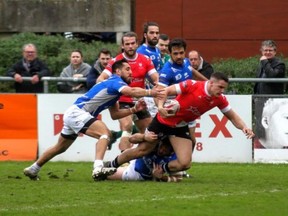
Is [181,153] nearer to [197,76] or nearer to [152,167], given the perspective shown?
[152,167]

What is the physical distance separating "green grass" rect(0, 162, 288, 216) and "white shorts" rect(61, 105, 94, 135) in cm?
72

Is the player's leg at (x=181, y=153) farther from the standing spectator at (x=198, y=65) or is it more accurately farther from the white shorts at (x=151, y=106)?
the standing spectator at (x=198, y=65)

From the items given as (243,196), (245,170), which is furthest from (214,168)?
(243,196)

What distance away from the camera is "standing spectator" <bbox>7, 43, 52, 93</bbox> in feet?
66.2

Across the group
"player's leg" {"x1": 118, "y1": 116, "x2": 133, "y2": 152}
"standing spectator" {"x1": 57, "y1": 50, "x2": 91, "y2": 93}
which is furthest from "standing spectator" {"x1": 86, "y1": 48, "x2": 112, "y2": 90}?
"player's leg" {"x1": 118, "y1": 116, "x2": 133, "y2": 152}

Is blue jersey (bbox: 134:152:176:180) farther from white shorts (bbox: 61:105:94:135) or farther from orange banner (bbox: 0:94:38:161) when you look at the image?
orange banner (bbox: 0:94:38:161)

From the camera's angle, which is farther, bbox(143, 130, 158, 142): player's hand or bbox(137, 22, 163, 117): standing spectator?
bbox(137, 22, 163, 117): standing spectator

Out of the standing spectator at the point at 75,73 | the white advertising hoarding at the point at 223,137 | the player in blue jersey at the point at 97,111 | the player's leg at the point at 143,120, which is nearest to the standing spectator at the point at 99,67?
the standing spectator at the point at 75,73

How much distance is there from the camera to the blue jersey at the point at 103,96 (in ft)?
51.1

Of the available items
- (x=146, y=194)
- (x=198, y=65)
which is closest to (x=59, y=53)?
(x=198, y=65)

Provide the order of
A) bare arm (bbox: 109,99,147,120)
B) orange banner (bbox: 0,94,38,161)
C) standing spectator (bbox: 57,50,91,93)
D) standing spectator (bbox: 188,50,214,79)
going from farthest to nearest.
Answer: standing spectator (bbox: 57,50,91,93)
orange banner (bbox: 0,94,38,161)
standing spectator (bbox: 188,50,214,79)
bare arm (bbox: 109,99,147,120)

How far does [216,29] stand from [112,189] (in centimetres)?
1313

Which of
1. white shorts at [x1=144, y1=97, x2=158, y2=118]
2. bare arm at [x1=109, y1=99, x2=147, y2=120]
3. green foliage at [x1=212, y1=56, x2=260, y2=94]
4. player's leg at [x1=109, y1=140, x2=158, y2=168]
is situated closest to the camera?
player's leg at [x1=109, y1=140, x2=158, y2=168]

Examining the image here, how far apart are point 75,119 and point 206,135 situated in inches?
168
